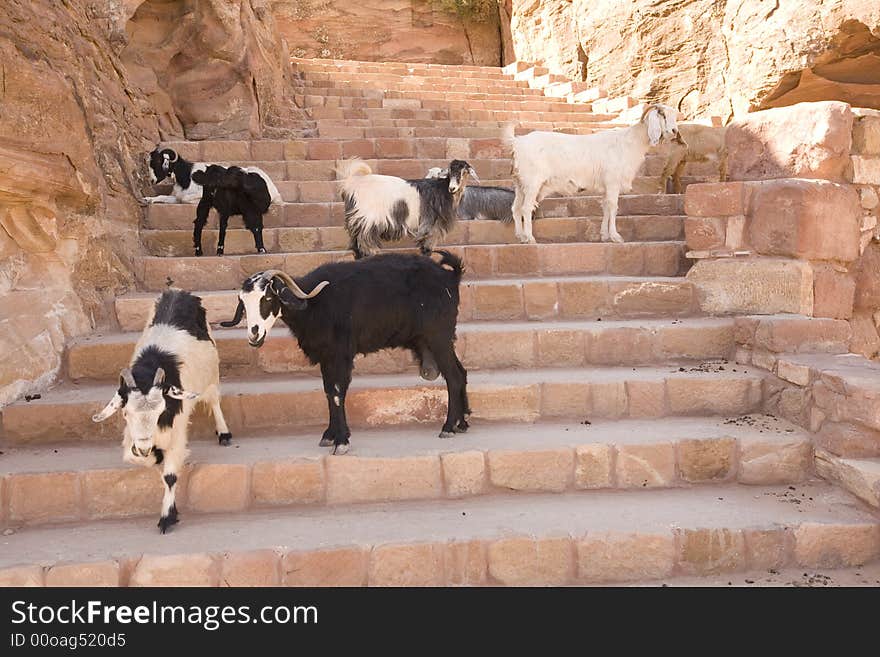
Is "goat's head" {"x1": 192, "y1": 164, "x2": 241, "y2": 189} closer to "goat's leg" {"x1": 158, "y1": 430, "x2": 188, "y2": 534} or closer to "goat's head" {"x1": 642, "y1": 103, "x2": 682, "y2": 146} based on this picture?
"goat's leg" {"x1": 158, "y1": 430, "x2": 188, "y2": 534}

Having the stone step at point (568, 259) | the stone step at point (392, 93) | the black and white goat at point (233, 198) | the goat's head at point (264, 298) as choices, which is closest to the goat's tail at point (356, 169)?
the stone step at point (568, 259)

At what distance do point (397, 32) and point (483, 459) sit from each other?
61.4ft

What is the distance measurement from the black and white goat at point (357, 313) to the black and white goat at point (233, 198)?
2.24 metres

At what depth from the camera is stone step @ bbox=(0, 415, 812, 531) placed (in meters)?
3.35

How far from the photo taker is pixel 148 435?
2895 millimetres

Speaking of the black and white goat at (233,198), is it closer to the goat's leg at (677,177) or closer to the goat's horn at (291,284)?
the goat's horn at (291,284)

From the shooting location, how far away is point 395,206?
17.3ft

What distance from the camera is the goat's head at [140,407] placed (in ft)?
9.45

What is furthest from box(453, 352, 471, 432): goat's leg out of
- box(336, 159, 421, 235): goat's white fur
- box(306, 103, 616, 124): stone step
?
box(306, 103, 616, 124): stone step

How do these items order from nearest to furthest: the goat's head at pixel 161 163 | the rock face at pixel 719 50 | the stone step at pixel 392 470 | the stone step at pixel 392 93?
the stone step at pixel 392 470, the goat's head at pixel 161 163, the rock face at pixel 719 50, the stone step at pixel 392 93

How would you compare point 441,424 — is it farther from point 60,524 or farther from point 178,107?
point 178,107

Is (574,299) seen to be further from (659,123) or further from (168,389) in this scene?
(168,389)

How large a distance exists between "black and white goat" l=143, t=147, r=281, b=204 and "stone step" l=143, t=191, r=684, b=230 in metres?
0.12
